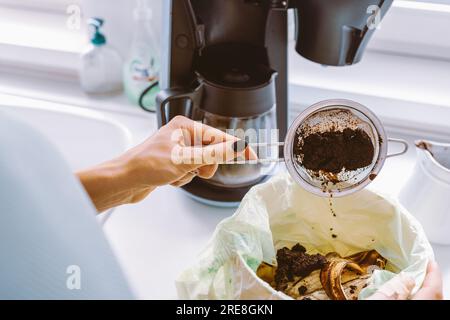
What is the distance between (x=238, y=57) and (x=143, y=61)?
0.24m

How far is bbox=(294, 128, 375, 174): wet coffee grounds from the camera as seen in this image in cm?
63

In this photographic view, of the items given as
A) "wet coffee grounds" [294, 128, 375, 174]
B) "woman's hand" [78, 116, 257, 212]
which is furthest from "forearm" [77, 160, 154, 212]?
"wet coffee grounds" [294, 128, 375, 174]

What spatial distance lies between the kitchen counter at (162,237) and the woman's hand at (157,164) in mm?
76

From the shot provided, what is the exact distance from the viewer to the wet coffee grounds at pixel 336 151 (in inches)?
24.6

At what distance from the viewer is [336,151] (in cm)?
62

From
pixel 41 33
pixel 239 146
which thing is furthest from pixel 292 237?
pixel 41 33

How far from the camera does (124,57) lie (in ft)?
3.28

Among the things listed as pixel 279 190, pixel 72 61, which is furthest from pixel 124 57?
pixel 279 190

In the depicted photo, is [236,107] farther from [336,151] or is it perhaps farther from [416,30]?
[416,30]

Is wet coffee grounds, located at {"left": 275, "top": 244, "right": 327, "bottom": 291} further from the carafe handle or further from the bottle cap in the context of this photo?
the bottle cap

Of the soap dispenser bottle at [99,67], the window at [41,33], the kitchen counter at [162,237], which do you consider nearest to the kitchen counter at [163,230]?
the kitchen counter at [162,237]

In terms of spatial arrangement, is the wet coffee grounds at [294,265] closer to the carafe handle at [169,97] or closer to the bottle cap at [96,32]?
the carafe handle at [169,97]

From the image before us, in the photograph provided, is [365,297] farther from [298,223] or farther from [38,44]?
[38,44]

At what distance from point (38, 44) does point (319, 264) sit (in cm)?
75
